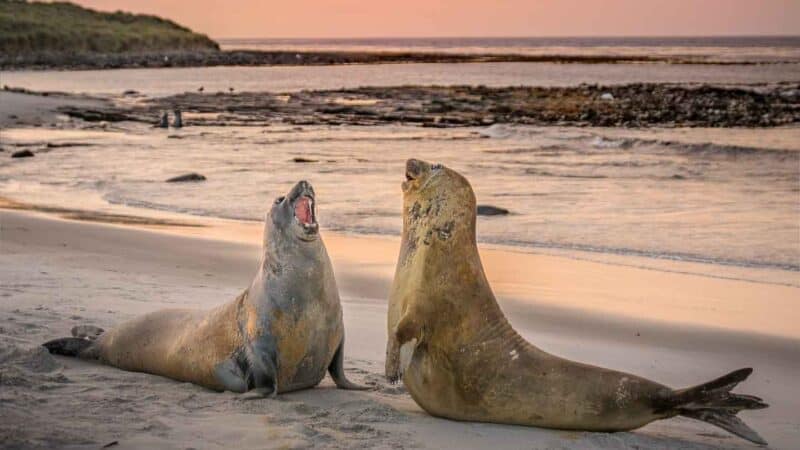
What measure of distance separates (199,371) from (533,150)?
2113 cm

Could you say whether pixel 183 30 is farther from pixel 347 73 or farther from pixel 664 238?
pixel 664 238

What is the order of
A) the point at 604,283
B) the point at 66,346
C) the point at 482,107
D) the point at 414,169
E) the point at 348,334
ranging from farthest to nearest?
the point at 482,107
the point at 604,283
the point at 348,334
the point at 66,346
the point at 414,169

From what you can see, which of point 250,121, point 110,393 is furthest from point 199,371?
point 250,121

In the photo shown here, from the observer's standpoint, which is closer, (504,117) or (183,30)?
(504,117)

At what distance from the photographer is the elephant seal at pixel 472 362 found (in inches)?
217

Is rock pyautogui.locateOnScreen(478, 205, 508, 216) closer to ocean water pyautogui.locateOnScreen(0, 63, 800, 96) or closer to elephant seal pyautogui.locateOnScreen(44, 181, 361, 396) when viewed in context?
elephant seal pyautogui.locateOnScreen(44, 181, 361, 396)

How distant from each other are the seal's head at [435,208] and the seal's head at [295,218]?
63 centimetres

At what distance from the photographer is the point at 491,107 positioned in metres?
45.3

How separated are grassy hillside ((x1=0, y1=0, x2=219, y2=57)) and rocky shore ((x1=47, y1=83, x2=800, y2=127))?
55.7 meters

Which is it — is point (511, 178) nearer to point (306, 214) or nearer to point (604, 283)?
point (604, 283)

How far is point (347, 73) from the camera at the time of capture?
8881 cm

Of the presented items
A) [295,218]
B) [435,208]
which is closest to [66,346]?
[295,218]

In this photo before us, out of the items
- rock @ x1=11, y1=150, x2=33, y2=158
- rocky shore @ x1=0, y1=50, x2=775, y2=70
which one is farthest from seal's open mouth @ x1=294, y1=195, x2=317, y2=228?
rocky shore @ x1=0, y1=50, x2=775, y2=70

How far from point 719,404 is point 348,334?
3614 millimetres
